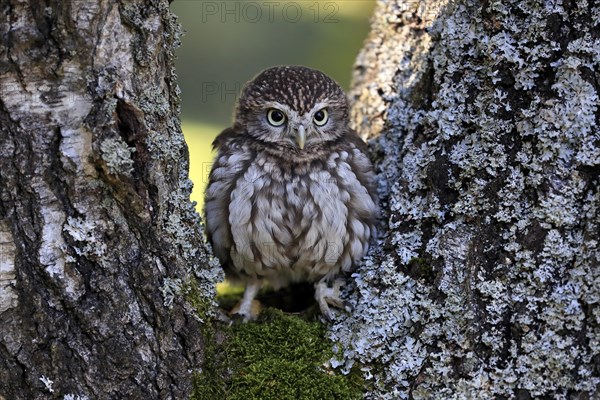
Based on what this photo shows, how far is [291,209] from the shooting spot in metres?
2.75

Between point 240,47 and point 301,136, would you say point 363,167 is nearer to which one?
point 301,136

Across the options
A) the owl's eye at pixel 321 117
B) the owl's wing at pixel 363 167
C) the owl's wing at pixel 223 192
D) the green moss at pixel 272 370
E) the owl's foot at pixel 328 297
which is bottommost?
the green moss at pixel 272 370

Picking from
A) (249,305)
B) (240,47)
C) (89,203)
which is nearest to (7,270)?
(89,203)

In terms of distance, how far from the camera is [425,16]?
3018 mm

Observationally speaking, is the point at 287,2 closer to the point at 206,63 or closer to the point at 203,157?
the point at 206,63

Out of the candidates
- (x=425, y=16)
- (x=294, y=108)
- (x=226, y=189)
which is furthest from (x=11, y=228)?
(x=425, y=16)

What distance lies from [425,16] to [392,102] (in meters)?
0.40

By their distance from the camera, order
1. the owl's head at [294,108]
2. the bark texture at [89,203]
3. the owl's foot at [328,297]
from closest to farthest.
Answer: the bark texture at [89,203], the owl's foot at [328,297], the owl's head at [294,108]

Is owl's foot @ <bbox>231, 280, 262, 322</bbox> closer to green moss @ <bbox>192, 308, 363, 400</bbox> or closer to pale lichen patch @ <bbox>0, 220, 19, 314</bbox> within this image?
green moss @ <bbox>192, 308, 363, 400</bbox>

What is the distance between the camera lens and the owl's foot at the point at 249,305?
279 cm

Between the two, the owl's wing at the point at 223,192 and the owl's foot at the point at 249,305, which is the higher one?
the owl's wing at the point at 223,192

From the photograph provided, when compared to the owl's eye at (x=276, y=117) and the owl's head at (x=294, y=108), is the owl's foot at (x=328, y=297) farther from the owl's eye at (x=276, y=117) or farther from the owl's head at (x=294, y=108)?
the owl's eye at (x=276, y=117)

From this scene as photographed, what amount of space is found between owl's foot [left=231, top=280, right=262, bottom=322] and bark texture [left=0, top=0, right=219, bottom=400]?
641mm

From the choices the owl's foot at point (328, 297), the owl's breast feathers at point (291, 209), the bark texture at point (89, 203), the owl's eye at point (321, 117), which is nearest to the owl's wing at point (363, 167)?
the owl's breast feathers at point (291, 209)
